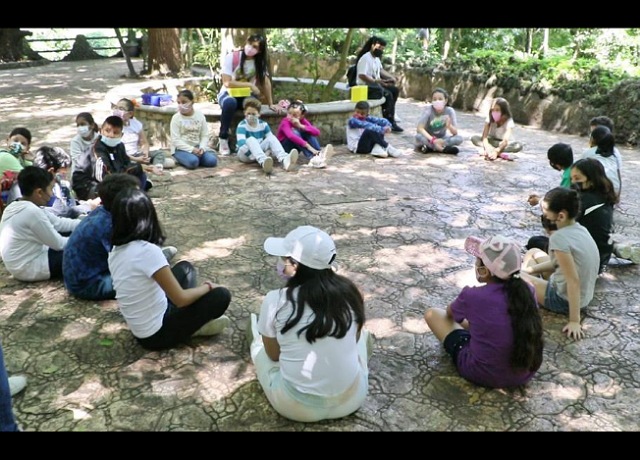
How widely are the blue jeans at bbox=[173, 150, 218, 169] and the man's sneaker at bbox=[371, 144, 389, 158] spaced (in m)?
→ 2.12

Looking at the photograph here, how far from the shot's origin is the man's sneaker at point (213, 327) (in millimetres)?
3289

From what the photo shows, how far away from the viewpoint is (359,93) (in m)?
8.28

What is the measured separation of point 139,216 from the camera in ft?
9.67

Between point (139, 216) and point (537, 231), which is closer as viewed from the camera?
point (139, 216)

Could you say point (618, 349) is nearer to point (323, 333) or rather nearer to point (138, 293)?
point (323, 333)

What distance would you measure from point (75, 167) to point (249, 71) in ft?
10.2

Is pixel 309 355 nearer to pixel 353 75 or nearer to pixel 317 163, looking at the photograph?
pixel 317 163

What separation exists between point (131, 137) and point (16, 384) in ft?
13.3

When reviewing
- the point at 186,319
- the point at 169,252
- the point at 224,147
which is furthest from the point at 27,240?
the point at 224,147

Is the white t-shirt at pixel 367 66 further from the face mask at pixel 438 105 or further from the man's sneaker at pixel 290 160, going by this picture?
the man's sneaker at pixel 290 160

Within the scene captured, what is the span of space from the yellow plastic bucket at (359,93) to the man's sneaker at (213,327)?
5.65 meters

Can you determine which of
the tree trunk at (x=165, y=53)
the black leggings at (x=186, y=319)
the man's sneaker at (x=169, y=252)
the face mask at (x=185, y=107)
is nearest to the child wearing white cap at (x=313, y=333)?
the black leggings at (x=186, y=319)

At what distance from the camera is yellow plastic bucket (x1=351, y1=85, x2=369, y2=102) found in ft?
27.0

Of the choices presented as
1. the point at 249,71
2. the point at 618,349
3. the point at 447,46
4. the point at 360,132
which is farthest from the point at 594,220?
the point at 447,46
